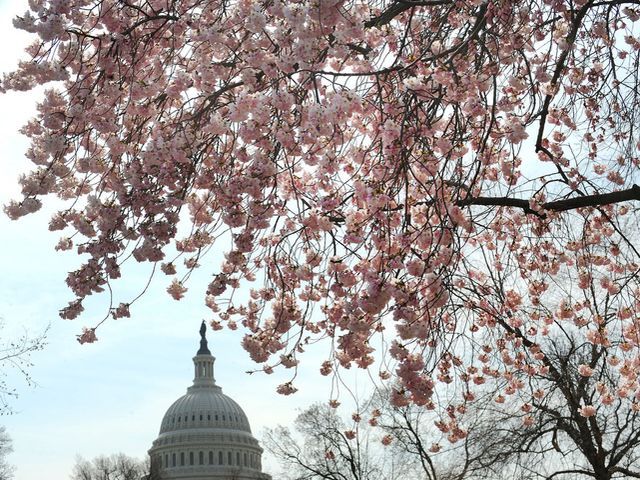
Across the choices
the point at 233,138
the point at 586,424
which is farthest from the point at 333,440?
the point at 233,138

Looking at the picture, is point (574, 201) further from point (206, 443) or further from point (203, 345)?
point (203, 345)

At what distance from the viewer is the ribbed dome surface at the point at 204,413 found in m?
96.1

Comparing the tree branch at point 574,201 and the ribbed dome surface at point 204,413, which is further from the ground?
the ribbed dome surface at point 204,413

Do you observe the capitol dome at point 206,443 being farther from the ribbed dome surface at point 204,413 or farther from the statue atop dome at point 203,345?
the statue atop dome at point 203,345

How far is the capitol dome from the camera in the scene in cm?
9262

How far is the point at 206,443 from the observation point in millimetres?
93500

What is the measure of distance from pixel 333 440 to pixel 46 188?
1886 centimetres

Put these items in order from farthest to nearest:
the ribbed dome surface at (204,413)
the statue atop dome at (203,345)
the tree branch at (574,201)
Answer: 1. the statue atop dome at (203,345)
2. the ribbed dome surface at (204,413)
3. the tree branch at (574,201)

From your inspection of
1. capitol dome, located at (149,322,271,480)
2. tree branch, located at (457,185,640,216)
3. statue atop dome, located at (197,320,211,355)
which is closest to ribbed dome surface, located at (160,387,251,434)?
capitol dome, located at (149,322,271,480)

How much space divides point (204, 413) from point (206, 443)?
4358 millimetres

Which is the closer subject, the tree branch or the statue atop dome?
the tree branch

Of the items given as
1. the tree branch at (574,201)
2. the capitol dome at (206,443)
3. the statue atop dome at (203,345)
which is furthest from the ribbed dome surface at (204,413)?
the tree branch at (574,201)

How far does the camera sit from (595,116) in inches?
306

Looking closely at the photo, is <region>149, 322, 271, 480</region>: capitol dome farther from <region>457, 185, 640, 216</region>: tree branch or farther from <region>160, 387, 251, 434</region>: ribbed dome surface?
<region>457, 185, 640, 216</region>: tree branch
